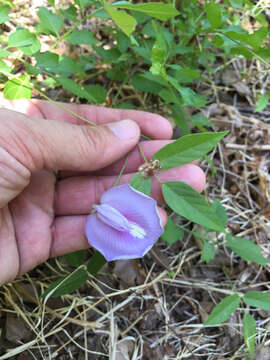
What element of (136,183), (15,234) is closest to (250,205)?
(136,183)

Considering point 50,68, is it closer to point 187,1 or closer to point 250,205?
point 187,1

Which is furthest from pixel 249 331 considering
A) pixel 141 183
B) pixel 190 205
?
pixel 141 183

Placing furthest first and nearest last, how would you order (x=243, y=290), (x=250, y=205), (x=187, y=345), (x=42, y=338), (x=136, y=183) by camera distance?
(x=250, y=205) → (x=243, y=290) → (x=187, y=345) → (x=42, y=338) → (x=136, y=183)

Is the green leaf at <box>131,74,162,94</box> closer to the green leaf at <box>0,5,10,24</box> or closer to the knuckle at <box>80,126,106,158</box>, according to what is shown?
the knuckle at <box>80,126,106,158</box>

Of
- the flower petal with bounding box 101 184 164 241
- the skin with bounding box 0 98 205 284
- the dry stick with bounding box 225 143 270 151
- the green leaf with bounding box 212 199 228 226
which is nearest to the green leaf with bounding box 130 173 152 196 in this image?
the flower petal with bounding box 101 184 164 241

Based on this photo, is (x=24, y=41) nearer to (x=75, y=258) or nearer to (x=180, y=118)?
(x=180, y=118)

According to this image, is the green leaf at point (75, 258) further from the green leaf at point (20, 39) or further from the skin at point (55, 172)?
the green leaf at point (20, 39)
